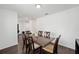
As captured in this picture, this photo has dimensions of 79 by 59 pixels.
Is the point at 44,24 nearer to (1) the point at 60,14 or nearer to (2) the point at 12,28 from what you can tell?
(1) the point at 60,14

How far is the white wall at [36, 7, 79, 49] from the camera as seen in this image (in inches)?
91.4

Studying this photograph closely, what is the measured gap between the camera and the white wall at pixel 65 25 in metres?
2.32

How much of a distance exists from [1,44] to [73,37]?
96.0 inches

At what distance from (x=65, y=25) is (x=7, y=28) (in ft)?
6.76

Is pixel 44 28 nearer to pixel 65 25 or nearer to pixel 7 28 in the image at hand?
pixel 65 25

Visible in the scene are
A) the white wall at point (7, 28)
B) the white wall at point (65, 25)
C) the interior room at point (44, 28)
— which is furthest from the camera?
the white wall at point (7, 28)

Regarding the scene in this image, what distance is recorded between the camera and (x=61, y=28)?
96.9 inches

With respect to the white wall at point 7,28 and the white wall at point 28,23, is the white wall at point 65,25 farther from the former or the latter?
the white wall at point 7,28

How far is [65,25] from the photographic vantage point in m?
2.44

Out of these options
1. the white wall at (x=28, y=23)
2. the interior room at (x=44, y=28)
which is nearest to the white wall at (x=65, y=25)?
the interior room at (x=44, y=28)

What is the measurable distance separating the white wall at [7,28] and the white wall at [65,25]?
3.60 feet

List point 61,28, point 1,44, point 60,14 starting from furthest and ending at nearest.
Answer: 1. point 1,44
2. point 61,28
3. point 60,14

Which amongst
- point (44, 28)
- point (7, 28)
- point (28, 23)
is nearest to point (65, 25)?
point (44, 28)
